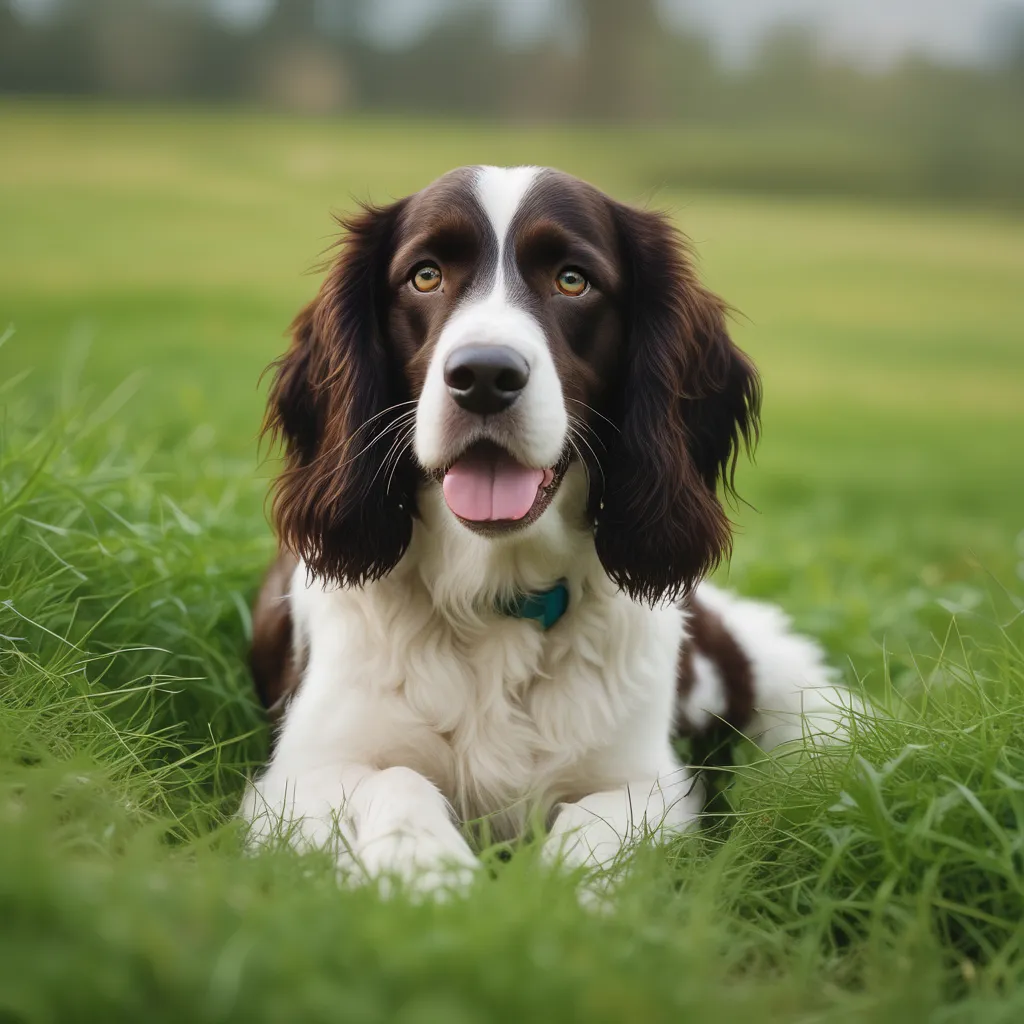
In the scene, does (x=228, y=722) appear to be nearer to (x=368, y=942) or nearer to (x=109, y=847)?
(x=109, y=847)

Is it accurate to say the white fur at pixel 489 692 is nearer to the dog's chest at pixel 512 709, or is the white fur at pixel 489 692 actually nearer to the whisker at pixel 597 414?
the dog's chest at pixel 512 709

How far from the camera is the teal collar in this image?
325 cm

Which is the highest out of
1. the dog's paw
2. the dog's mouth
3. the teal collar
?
the dog's mouth

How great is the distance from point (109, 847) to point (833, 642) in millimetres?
3124

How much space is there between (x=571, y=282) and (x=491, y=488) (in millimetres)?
607

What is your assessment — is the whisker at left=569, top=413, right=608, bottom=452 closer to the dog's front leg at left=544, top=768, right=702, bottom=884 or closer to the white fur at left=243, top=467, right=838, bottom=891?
the white fur at left=243, top=467, right=838, bottom=891

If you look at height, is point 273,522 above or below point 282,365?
below

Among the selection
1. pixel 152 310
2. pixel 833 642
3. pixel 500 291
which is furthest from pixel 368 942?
pixel 152 310

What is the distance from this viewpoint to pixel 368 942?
6.30 feet

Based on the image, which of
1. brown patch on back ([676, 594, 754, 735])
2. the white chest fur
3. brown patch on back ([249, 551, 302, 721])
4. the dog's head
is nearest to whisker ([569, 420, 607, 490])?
the dog's head

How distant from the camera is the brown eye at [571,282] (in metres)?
3.15

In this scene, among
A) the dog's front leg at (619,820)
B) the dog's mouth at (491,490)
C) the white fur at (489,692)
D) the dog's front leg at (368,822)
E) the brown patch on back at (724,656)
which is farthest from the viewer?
the brown patch on back at (724,656)

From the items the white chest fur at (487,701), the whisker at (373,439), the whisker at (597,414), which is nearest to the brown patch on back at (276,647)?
the white chest fur at (487,701)

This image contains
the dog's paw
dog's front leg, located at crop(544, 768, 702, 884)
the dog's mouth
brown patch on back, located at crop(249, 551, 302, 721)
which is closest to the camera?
the dog's paw
